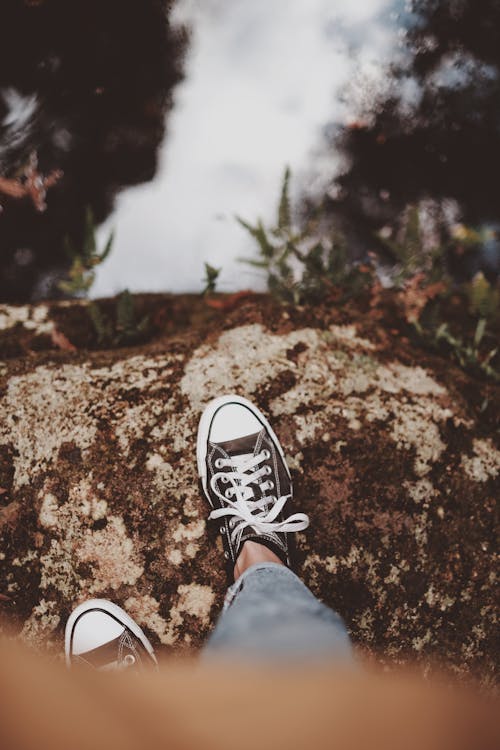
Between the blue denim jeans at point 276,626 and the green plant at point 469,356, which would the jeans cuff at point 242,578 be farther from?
Result: the green plant at point 469,356

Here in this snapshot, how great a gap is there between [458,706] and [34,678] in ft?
2.89

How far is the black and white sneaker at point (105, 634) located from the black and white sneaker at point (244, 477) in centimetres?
48

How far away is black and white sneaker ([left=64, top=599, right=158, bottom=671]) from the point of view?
1.70 meters

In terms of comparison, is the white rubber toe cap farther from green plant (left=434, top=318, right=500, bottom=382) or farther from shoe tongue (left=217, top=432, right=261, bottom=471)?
green plant (left=434, top=318, right=500, bottom=382)

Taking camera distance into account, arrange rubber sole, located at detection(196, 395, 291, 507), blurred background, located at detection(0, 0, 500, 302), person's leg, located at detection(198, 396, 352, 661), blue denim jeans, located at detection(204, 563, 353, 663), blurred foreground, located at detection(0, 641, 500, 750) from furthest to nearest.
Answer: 1. blurred background, located at detection(0, 0, 500, 302)
2. rubber sole, located at detection(196, 395, 291, 507)
3. person's leg, located at detection(198, 396, 352, 661)
4. blue denim jeans, located at detection(204, 563, 353, 663)
5. blurred foreground, located at detection(0, 641, 500, 750)

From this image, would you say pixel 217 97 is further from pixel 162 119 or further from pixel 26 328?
pixel 26 328

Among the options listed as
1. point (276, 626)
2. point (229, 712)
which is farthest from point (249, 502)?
point (229, 712)

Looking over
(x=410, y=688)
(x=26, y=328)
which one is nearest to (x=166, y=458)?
(x=410, y=688)

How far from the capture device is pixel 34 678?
835 millimetres

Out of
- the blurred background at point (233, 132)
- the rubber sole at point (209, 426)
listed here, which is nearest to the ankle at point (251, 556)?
the rubber sole at point (209, 426)

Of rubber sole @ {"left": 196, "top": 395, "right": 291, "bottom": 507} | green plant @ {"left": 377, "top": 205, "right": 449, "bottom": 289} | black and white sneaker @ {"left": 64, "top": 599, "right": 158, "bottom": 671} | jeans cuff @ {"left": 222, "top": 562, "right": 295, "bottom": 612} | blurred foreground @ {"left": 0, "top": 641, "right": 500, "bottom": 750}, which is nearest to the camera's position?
blurred foreground @ {"left": 0, "top": 641, "right": 500, "bottom": 750}

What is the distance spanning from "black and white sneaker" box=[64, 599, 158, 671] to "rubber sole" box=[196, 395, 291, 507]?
60cm

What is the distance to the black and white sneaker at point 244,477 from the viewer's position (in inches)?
70.4

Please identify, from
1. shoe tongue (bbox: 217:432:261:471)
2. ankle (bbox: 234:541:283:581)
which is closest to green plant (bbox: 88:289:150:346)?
shoe tongue (bbox: 217:432:261:471)
